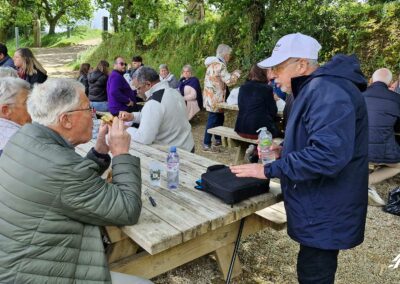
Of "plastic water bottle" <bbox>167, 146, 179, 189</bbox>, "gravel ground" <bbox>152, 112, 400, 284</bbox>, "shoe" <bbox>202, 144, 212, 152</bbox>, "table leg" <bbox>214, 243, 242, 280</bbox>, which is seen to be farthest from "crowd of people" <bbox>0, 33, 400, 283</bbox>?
"shoe" <bbox>202, 144, 212, 152</bbox>

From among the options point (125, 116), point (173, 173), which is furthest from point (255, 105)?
point (173, 173)

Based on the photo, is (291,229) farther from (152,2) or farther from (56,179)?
(152,2)

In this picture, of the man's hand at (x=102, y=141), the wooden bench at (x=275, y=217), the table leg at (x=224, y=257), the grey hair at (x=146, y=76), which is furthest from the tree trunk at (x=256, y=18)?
the man's hand at (x=102, y=141)

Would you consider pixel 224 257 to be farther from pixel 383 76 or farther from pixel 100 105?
pixel 100 105

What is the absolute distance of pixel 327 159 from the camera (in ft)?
5.93

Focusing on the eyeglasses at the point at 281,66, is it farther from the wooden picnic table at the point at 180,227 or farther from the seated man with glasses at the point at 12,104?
the seated man with glasses at the point at 12,104

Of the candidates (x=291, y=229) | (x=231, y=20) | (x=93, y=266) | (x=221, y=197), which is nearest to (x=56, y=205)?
(x=93, y=266)

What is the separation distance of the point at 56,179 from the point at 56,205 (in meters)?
0.11

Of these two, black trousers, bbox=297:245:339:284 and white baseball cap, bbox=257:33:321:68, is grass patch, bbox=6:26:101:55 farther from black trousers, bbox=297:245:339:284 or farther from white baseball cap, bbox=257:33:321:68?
black trousers, bbox=297:245:339:284

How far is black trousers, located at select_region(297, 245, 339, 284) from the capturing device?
205 cm

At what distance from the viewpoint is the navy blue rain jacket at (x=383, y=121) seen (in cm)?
445

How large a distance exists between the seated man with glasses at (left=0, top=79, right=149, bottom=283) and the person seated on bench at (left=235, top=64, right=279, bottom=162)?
339cm

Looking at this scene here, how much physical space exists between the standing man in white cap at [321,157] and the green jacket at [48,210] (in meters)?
0.88

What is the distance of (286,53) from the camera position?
2021 mm
